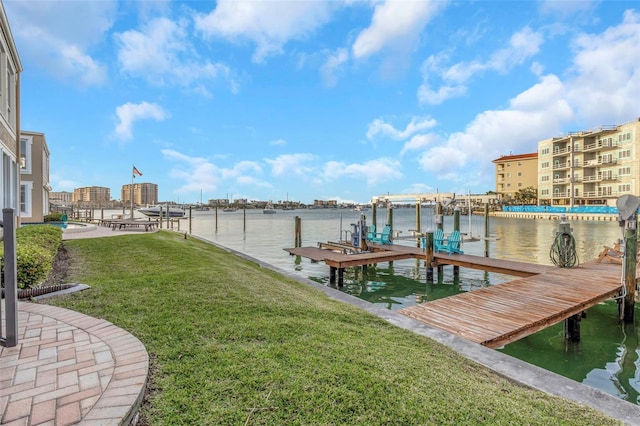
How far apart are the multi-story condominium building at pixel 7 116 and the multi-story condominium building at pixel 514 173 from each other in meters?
82.3

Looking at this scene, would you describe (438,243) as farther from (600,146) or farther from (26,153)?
(600,146)

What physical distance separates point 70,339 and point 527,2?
58.6ft

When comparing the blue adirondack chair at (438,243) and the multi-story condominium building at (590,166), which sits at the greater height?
the multi-story condominium building at (590,166)

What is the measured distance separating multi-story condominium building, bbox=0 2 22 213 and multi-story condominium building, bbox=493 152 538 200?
3240 inches

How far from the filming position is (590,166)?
57.3m

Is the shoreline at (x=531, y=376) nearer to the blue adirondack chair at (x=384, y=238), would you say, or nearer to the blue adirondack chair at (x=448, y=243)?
the blue adirondack chair at (x=448, y=243)

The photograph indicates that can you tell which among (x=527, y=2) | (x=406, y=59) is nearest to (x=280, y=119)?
(x=406, y=59)

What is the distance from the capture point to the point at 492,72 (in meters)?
18.3

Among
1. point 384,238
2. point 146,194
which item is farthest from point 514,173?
point 146,194

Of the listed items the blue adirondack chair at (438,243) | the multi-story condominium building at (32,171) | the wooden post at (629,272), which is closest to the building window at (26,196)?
the multi-story condominium building at (32,171)

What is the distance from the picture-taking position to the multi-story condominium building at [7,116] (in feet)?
36.3

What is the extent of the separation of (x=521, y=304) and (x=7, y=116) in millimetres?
16611

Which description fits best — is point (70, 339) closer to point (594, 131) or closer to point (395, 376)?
point (395, 376)

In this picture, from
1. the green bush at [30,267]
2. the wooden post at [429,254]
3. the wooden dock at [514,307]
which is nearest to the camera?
the wooden dock at [514,307]
